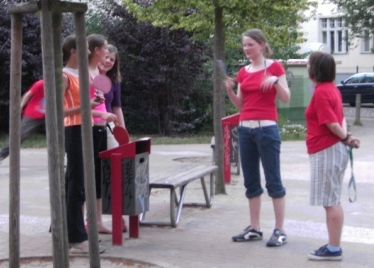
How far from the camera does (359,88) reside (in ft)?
140

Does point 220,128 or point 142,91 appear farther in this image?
point 142,91

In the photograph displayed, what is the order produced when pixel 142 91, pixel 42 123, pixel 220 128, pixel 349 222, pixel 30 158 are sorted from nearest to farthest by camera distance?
pixel 42 123 → pixel 349 222 → pixel 220 128 → pixel 30 158 → pixel 142 91

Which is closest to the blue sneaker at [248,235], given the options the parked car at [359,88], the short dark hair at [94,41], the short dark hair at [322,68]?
the short dark hair at [322,68]

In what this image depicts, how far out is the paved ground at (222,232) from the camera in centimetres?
716

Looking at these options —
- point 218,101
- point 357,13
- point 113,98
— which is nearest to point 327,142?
point 113,98

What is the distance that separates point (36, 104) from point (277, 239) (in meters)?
2.39

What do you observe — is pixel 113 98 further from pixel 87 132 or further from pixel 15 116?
pixel 15 116

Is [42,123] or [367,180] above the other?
[42,123]

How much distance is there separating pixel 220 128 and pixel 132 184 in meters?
3.28

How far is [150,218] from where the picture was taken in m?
9.10

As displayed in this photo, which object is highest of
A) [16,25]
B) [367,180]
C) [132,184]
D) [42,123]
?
[16,25]

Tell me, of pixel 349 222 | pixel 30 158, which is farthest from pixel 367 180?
pixel 30 158

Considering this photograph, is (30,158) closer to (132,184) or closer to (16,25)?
(132,184)

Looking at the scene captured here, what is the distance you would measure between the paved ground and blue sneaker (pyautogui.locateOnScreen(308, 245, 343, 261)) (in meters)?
0.07
